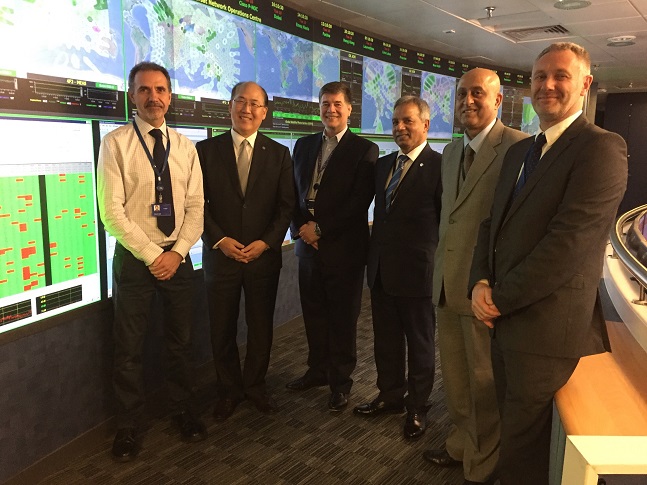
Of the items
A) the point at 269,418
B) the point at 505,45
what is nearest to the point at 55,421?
the point at 269,418

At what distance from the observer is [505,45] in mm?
6055

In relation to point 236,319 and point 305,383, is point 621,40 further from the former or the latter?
point 236,319

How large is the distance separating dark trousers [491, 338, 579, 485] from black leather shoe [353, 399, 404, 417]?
1.20 meters

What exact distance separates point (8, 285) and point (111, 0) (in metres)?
1.47

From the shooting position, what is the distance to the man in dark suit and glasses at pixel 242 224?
269cm

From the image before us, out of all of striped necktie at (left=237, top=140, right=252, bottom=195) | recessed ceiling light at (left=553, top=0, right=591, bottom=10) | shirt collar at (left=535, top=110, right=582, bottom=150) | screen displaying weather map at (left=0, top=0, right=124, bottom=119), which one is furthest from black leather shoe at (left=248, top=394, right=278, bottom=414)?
recessed ceiling light at (left=553, top=0, right=591, bottom=10)

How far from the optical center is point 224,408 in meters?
2.85

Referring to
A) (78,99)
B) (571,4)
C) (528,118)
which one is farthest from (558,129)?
(528,118)

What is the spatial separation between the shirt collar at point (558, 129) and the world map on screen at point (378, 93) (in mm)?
3637

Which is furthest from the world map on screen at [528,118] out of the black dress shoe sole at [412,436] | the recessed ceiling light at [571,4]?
the black dress shoe sole at [412,436]

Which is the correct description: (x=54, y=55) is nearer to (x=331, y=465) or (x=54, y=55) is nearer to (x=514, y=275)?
(x=514, y=275)

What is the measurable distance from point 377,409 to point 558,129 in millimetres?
1899

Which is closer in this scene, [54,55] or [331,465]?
[54,55]

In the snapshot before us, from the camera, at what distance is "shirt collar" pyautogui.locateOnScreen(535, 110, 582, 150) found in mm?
1598
